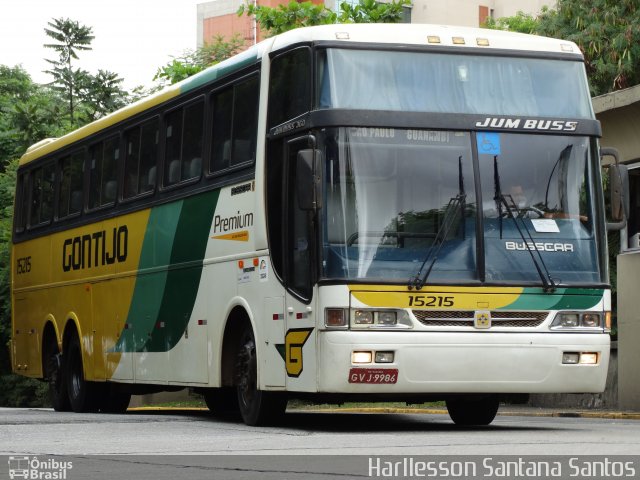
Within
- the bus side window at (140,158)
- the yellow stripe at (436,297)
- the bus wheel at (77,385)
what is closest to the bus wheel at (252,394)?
the yellow stripe at (436,297)

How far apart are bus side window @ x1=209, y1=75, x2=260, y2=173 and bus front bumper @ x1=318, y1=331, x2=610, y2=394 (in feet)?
8.81

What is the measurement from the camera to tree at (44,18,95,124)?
188ft

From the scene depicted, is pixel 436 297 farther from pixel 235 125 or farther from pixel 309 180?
pixel 235 125

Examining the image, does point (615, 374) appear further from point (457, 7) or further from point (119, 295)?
point (457, 7)

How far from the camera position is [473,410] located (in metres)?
16.7

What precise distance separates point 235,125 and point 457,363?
3815mm

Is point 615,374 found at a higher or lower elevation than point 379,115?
lower

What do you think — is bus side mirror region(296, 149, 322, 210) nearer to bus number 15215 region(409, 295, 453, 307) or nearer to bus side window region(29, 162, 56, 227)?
bus number 15215 region(409, 295, 453, 307)

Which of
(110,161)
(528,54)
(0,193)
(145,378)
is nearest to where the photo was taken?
(528,54)
